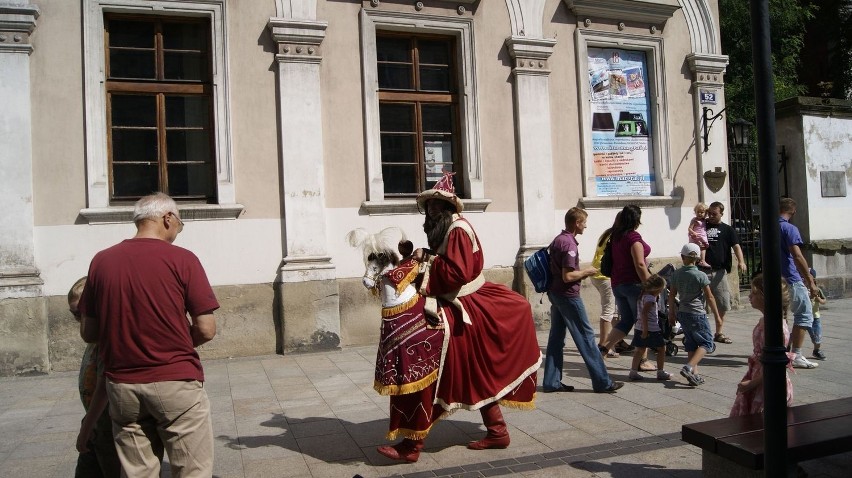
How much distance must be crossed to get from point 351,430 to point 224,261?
398 centimetres

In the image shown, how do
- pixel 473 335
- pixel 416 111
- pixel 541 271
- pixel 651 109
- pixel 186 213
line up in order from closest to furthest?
pixel 473 335, pixel 541 271, pixel 186 213, pixel 416 111, pixel 651 109

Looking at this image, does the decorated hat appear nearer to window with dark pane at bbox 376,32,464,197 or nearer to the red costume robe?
the red costume robe

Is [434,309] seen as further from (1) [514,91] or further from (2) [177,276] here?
(1) [514,91]

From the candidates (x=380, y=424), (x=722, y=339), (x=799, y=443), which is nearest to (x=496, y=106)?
(x=722, y=339)

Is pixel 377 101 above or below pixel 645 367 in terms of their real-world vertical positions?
above

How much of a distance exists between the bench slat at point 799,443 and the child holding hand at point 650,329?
3007mm

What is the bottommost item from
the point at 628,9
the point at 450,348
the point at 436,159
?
the point at 450,348

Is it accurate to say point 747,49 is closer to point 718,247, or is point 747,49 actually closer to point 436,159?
point 718,247

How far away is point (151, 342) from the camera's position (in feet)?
10.2

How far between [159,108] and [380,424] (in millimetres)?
5458

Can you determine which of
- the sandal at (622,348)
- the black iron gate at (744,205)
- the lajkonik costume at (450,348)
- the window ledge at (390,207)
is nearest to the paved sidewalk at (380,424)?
the lajkonik costume at (450,348)

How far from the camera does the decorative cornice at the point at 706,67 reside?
37.9 ft

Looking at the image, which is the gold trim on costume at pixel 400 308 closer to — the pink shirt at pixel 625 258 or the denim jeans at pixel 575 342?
the denim jeans at pixel 575 342

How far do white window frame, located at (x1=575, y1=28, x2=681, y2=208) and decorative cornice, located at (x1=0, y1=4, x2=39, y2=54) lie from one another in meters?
7.47
